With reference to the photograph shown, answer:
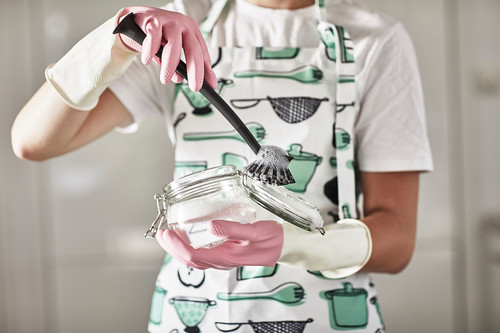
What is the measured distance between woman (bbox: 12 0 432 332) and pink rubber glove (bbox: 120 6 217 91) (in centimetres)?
15

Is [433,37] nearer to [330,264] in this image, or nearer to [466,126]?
[466,126]

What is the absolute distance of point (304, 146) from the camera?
0.85 metres

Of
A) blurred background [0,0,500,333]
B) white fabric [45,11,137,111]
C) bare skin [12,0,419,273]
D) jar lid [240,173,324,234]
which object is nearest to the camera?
jar lid [240,173,324,234]

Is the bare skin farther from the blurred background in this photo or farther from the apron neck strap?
the blurred background

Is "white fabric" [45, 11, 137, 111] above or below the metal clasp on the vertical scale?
above

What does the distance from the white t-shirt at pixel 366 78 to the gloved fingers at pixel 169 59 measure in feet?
0.86

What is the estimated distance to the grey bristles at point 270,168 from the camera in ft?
1.92

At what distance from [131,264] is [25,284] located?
0.85 ft

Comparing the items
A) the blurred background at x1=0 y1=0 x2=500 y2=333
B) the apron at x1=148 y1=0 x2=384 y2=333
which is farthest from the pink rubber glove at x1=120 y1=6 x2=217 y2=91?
the blurred background at x1=0 y1=0 x2=500 y2=333

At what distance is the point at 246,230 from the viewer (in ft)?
2.02

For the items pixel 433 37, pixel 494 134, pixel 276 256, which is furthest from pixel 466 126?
pixel 276 256

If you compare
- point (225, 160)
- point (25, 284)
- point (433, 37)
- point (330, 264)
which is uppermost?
point (433, 37)

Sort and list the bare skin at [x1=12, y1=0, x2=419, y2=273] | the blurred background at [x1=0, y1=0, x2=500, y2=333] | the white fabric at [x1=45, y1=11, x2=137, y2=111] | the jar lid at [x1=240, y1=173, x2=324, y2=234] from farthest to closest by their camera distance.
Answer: the blurred background at [x1=0, y1=0, x2=500, y2=333], the bare skin at [x1=12, y1=0, x2=419, y2=273], the white fabric at [x1=45, y1=11, x2=137, y2=111], the jar lid at [x1=240, y1=173, x2=324, y2=234]

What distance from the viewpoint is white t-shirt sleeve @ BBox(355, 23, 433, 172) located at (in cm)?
87
